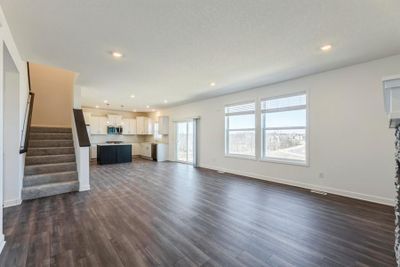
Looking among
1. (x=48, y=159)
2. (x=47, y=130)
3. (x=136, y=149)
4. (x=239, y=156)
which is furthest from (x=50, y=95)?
(x=239, y=156)

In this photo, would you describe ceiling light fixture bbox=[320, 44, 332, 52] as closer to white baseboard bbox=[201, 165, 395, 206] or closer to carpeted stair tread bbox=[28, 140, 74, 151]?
white baseboard bbox=[201, 165, 395, 206]

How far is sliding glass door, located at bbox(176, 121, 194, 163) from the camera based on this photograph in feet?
27.7

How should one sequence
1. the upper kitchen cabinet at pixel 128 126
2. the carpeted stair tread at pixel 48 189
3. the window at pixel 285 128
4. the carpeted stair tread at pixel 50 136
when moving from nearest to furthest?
1. the carpeted stair tread at pixel 48 189
2. the window at pixel 285 128
3. the carpeted stair tread at pixel 50 136
4. the upper kitchen cabinet at pixel 128 126

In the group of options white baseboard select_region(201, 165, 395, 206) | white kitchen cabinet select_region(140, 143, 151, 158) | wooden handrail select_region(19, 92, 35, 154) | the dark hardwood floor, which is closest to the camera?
the dark hardwood floor

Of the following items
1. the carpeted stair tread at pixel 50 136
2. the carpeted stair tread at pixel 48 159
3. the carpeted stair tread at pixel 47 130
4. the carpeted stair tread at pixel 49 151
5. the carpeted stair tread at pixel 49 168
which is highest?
the carpeted stair tread at pixel 47 130

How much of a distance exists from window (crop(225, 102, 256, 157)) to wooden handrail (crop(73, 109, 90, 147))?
4.23 metres

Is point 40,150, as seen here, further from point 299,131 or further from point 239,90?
point 299,131

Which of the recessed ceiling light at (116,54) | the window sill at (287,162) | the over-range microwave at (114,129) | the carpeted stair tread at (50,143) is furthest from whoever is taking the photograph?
the over-range microwave at (114,129)

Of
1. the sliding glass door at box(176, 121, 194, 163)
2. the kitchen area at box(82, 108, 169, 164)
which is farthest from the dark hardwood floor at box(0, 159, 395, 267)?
the kitchen area at box(82, 108, 169, 164)

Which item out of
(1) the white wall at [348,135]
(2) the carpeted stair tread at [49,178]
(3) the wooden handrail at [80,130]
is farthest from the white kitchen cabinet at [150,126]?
(1) the white wall at [348,135]

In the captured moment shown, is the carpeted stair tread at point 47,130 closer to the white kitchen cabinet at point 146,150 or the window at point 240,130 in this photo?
the white kitchen cabinet at point 146,150

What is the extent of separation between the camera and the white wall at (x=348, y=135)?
11.3 feet

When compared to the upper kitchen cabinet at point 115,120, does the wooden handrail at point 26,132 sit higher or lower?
lower

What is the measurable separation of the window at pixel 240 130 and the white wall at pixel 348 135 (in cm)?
85
